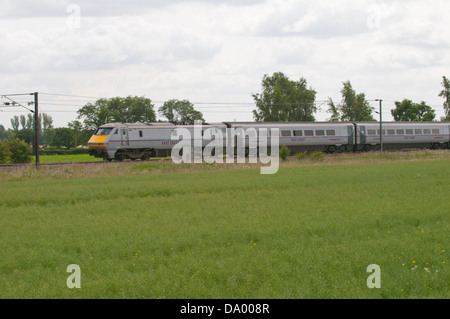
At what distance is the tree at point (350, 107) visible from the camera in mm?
86125

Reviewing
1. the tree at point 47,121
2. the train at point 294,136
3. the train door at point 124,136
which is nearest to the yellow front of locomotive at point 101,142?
the train at point 294,136

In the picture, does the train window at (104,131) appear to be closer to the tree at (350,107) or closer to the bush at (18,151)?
the bush at (18,151)

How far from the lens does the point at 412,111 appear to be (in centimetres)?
9144

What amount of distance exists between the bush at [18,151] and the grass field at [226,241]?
94.0 ft

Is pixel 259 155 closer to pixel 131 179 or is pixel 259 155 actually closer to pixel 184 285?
pixel 131 179

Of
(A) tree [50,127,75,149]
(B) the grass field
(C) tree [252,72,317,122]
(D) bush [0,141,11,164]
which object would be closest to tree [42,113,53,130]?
(A) tree [50,127,75,149]

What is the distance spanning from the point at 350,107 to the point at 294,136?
1575 inches

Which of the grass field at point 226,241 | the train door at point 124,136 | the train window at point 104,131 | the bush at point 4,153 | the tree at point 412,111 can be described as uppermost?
the tree at point 412,111

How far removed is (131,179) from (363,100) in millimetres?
66505

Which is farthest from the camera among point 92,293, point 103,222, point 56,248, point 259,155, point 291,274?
point 259,155

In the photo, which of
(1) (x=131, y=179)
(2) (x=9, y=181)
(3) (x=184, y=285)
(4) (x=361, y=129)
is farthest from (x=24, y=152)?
(3) (x=184, y=285)
